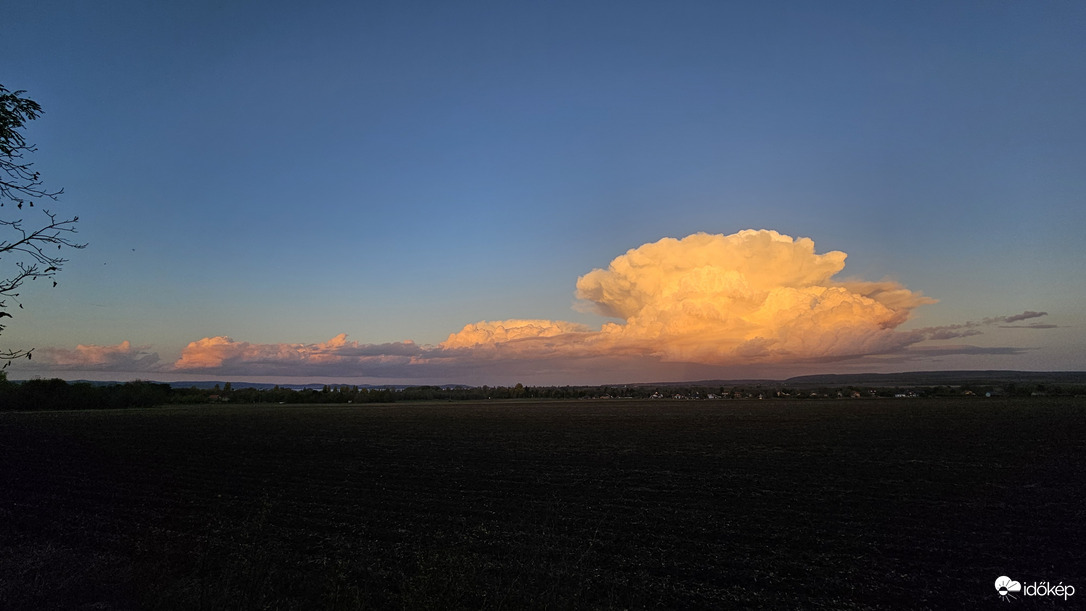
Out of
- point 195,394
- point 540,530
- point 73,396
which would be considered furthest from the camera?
point 195,394

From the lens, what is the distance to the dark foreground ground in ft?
29.0

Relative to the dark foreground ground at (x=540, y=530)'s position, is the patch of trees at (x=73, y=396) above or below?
below

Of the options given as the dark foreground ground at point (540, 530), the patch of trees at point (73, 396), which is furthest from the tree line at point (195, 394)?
the dark foreground ground at point (540, 530)

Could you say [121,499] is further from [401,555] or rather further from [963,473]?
[963,473]

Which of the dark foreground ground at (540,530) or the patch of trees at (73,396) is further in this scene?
the patch of trees at (73,396)

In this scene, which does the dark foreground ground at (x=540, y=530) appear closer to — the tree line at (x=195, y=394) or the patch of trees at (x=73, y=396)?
the tree line at (x=195, y=394)

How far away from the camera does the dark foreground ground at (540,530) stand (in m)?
8.84

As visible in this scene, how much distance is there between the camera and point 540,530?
525 inches

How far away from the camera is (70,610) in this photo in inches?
265

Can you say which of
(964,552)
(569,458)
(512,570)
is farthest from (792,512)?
(569,458)

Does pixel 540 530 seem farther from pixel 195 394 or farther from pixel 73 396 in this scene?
pixel 195 394

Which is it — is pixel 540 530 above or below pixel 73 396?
above

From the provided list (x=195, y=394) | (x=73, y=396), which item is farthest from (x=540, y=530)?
(x=195, y=394)

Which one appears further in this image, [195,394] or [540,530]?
[195,394]
